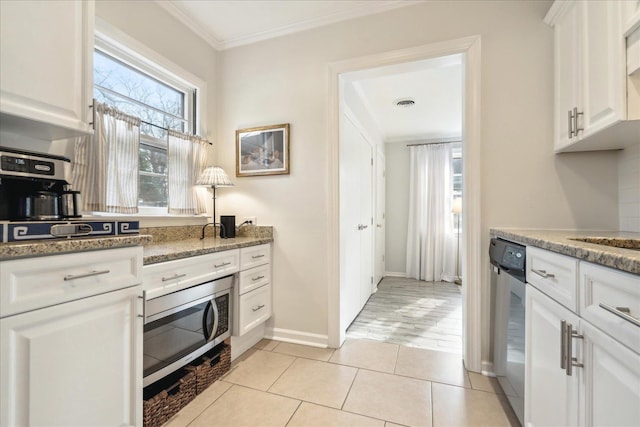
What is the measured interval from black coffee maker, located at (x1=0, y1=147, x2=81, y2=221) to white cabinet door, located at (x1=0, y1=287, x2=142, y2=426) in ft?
1.49

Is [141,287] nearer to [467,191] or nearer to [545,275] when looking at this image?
[545,275]

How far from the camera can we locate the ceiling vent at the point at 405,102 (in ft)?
11.2

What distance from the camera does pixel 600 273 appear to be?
2.52 feet

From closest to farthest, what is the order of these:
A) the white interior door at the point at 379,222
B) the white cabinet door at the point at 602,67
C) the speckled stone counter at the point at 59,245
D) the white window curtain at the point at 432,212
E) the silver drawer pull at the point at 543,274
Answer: the speckled stone counter at the point at 59,245 → the silver drawer pull at the point at 543,274 → the white cabinet door at the point at 602,67 → the white interior door at the point at 379,222 → the white window curtain at the point at 432,212

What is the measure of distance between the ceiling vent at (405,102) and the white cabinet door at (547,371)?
2.76 metres

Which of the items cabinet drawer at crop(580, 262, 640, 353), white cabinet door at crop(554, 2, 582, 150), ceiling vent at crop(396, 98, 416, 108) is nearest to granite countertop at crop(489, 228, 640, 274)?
cabinet drawer at crop(580, 262, 640, 353)

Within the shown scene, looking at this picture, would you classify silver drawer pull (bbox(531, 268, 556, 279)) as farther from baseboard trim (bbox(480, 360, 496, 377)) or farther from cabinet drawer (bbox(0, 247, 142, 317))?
cabinet drawer (bbox(0, 247, 142, 317))

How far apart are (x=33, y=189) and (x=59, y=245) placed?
0.54 m

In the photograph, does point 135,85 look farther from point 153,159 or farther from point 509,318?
point 509,318

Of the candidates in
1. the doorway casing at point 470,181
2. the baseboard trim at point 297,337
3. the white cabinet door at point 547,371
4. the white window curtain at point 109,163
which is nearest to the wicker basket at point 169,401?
the baseboard trim at point 297,337

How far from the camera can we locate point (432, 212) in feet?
15.6

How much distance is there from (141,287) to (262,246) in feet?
3.67

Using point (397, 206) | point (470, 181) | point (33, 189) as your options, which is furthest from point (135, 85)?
point (397, 206)

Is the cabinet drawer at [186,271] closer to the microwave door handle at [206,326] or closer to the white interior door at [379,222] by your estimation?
the microwave door handle at [206,326]
